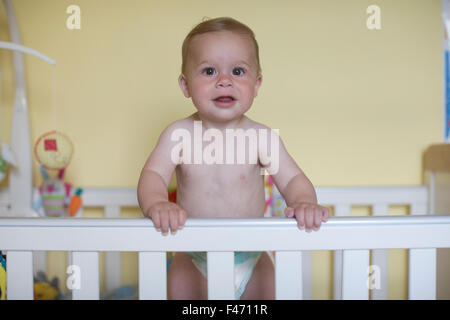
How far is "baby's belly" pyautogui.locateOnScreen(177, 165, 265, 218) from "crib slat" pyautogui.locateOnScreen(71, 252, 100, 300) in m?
0.29

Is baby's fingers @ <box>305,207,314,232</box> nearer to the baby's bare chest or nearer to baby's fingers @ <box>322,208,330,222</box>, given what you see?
baby's fingers @ <box>322,208,330,222</box>

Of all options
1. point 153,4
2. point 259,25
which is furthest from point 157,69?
point 259,25

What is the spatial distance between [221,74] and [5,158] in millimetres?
721

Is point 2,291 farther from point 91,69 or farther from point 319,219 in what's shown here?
point 91,69

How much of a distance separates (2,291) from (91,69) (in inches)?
33.7

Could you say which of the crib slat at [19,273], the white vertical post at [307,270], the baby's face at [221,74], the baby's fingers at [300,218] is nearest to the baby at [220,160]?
the baby's face at [221,74]

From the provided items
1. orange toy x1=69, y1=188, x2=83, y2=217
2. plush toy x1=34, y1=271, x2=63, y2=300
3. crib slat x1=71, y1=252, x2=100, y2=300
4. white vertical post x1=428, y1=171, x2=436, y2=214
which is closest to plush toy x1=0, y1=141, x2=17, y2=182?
orange toy x1=69, y1=188, x2=83, y2=217

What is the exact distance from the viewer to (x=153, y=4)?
1292 millimetres

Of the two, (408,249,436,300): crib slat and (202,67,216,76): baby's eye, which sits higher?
(202,67,216,76): baby's eye

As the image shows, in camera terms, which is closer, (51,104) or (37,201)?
(37,201)

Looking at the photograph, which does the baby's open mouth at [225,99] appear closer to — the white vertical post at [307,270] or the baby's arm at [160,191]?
the baby's arm at [160,191]

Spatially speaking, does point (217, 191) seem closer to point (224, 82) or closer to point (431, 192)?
point (224, 82)

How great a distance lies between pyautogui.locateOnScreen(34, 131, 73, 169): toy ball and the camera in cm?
110

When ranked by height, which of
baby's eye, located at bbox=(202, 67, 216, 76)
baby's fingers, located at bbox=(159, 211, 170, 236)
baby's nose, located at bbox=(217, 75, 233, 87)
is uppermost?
baby's eye, located at bbox=(202, 67, 216, 76)
